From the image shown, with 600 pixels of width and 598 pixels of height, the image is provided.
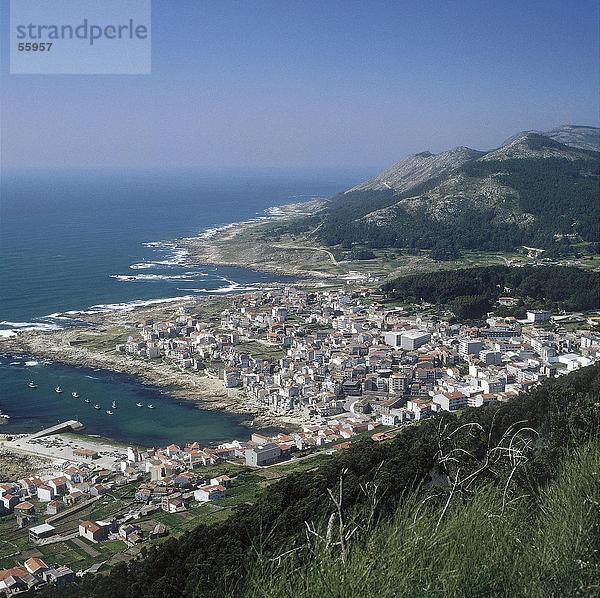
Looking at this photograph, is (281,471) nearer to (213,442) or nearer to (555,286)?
(213,442)

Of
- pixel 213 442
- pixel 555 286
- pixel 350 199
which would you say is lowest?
pixel 213 442

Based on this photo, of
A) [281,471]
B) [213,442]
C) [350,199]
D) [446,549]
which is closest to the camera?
[446,549]

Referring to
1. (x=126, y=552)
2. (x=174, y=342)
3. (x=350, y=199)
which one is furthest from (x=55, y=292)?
(x=350, y=199)

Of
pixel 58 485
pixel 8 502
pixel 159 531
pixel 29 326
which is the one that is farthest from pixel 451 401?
pixel 29 326

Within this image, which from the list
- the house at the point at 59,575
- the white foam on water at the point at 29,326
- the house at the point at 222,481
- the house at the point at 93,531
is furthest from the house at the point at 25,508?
the white foam on water at the point at 29,326

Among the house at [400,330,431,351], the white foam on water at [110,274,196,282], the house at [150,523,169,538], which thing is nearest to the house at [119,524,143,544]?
the house at [150,523,169,538]

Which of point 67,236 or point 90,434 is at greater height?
point 67,236

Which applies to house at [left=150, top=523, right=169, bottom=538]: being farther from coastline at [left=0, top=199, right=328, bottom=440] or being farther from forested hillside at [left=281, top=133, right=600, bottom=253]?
forested hillside at [left=281, top=133, right=600, bottom=253]

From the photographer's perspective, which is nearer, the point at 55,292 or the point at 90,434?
the point at 90,434
